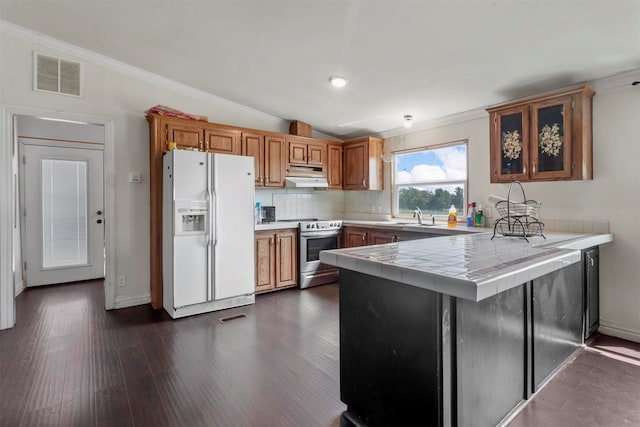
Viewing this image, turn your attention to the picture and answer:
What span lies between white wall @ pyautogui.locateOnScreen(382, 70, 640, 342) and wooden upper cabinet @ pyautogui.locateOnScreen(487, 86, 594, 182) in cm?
10

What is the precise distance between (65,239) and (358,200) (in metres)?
4.54

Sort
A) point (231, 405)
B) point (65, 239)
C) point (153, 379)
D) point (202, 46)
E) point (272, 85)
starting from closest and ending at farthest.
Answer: point (231, 405), point (153, 379), point (202, 46), point (272, 85), point (65, 239)

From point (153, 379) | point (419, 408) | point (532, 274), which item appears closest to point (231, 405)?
point (153, 379)

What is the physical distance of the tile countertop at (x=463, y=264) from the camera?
1.18m

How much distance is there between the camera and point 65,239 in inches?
185

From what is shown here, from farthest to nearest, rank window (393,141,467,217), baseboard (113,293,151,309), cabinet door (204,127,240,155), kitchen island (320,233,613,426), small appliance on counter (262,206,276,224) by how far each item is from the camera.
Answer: small appliance on counter (262,206,276,224) < window (393,141,467,217) < cabinet door (204,127,240,155) < baseboard (113,293,151,309) < kitchen island (320,233,613,426)

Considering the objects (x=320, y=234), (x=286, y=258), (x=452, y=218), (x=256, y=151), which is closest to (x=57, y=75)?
(x=256, y=151)

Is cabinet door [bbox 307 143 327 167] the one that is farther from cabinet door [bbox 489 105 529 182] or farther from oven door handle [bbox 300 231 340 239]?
cabinet door [bbox 489 105 529 182]

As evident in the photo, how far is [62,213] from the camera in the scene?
15.3 feet

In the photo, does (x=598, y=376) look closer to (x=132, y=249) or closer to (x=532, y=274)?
(x=532, y=274)

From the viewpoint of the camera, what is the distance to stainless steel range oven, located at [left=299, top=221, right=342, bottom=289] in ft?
14.4

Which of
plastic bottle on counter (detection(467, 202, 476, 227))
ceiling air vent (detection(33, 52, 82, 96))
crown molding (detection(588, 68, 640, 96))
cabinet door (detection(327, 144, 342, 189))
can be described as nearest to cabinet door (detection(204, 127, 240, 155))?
ceiling air vent (detection(33, 52, 82, 96))

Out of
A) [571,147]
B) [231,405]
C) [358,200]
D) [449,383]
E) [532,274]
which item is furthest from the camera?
[358,200]

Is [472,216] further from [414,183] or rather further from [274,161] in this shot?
[274,161]
